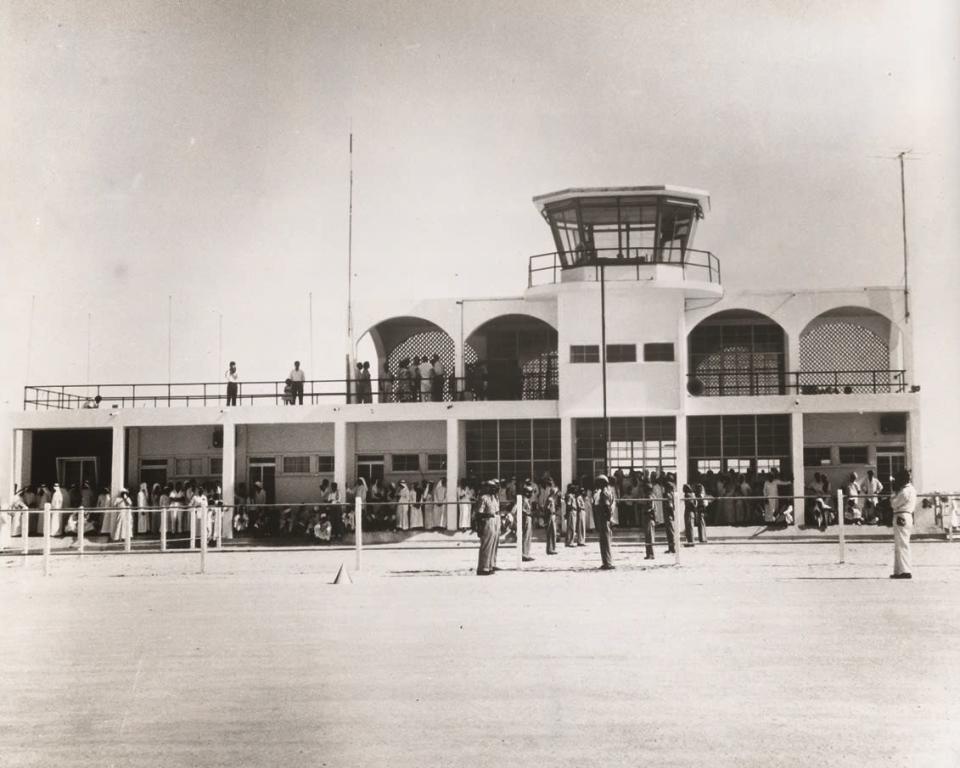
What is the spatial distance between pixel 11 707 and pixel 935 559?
1441 cm

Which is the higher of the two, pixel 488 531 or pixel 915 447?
pixel 915 447

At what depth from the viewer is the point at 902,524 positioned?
1477cm

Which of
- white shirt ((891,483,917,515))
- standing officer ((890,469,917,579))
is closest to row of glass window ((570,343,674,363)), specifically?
standing officer ((890,469,917,579))

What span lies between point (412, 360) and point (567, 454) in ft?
20.5

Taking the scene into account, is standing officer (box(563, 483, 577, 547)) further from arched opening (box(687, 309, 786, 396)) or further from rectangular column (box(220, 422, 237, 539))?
rectangular column (box(220, 422, 237, 539))

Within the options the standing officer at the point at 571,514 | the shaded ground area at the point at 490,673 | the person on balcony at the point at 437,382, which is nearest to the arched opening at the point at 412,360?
the person on balcony at the point at 437,382

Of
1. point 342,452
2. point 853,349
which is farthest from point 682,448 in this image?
point 342,452

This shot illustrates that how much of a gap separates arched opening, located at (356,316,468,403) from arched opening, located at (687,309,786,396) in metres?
6.06

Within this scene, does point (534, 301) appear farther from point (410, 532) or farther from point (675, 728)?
point (675, 728)

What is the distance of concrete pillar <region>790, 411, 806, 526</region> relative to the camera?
27411 mm

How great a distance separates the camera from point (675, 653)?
9.34 metres

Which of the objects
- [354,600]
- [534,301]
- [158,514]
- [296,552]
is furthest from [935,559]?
[158,514]

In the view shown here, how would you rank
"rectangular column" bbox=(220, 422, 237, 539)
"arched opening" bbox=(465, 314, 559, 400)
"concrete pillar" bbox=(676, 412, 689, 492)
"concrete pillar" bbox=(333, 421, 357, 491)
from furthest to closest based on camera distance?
"arched opening" bbox=(465, 314, 559, 400) → "rectangular column" bbox=(220, 422, 237, 539) → "concrete pillar" bbox=(333, 421, 357, 491) → "concrete pillar" bbox=(676, 412, 689, 492)

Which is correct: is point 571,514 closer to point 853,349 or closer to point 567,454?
point 567,454
